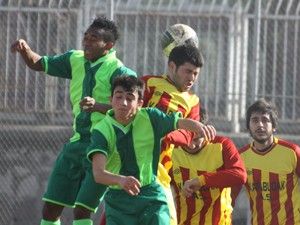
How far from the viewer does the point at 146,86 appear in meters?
9.15

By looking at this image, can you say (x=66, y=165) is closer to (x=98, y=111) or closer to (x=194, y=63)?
(x=98, y=111)

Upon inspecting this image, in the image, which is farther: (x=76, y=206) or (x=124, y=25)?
(x=124, y=25)

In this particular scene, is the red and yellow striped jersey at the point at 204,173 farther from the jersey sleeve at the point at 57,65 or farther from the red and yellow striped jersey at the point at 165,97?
the jersey sleeve at the point at 57,65

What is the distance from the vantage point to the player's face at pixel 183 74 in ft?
30.0

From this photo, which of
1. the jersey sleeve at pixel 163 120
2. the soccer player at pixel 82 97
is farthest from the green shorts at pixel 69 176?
the jersey sleeve at pixel 163 120

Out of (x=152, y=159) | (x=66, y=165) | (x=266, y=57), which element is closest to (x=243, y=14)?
(x=266, y=57)

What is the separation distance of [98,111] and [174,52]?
2.44ft

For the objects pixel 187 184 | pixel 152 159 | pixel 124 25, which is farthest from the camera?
pixel 124 25

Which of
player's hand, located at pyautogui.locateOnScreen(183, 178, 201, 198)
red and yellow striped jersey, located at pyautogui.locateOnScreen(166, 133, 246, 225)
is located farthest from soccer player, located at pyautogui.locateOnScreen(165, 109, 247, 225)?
player's hand, located at pyautogui.locateOnScreen(183, 178, 201, 198)

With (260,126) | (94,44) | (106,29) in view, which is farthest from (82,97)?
(260,126)

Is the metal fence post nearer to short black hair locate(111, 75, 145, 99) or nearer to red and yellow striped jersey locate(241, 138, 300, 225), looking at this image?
red and yellow striped jersey locate(241, 138, 300, 225)

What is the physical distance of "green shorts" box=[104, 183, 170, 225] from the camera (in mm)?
8578

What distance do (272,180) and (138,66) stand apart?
2.97m

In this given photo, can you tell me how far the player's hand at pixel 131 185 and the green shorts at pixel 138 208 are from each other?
663 mm
